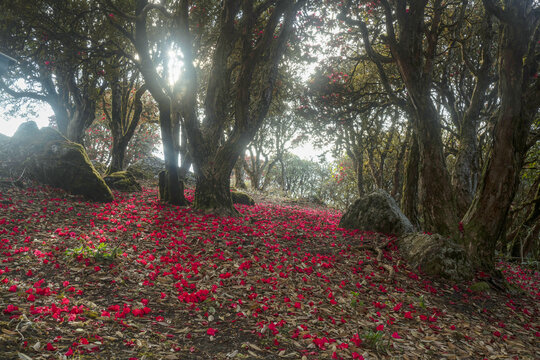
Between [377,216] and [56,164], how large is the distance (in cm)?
1094

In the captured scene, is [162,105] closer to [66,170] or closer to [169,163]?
[169,163]

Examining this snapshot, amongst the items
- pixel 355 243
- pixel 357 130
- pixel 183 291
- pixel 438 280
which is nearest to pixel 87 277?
pixel 183 291

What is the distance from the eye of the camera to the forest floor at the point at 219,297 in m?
3.53

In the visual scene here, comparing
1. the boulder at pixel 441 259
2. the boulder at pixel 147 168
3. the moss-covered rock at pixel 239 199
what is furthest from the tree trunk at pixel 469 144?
the boulder at pixel 147 168

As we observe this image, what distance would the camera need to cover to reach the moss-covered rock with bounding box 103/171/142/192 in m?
12.7

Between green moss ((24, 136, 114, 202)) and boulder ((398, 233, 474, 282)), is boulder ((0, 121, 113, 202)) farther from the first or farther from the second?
boulder ((398, 233, 474, 282))

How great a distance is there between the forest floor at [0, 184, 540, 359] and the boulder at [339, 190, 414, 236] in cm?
76

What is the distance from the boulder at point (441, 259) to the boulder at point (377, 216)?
Answer: 5.73 feet

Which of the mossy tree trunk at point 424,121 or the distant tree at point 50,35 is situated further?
the distant tree at point 50,35

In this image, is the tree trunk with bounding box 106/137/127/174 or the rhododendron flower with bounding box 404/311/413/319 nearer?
the rhododendron flower with bounding box 404/311/413/319

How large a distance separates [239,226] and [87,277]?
4335 millimetres

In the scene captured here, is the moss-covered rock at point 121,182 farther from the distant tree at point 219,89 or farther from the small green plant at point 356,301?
the small green plant at point 356,301

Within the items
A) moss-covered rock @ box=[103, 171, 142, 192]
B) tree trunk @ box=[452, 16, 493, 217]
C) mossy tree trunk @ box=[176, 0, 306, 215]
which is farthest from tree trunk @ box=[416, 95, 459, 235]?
moss-covered rock @ box=[103, 171, 142, 192]

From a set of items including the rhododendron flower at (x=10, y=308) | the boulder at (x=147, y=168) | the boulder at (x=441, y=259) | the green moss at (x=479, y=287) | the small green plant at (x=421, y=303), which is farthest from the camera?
the boulder at (x=147, y=168)
